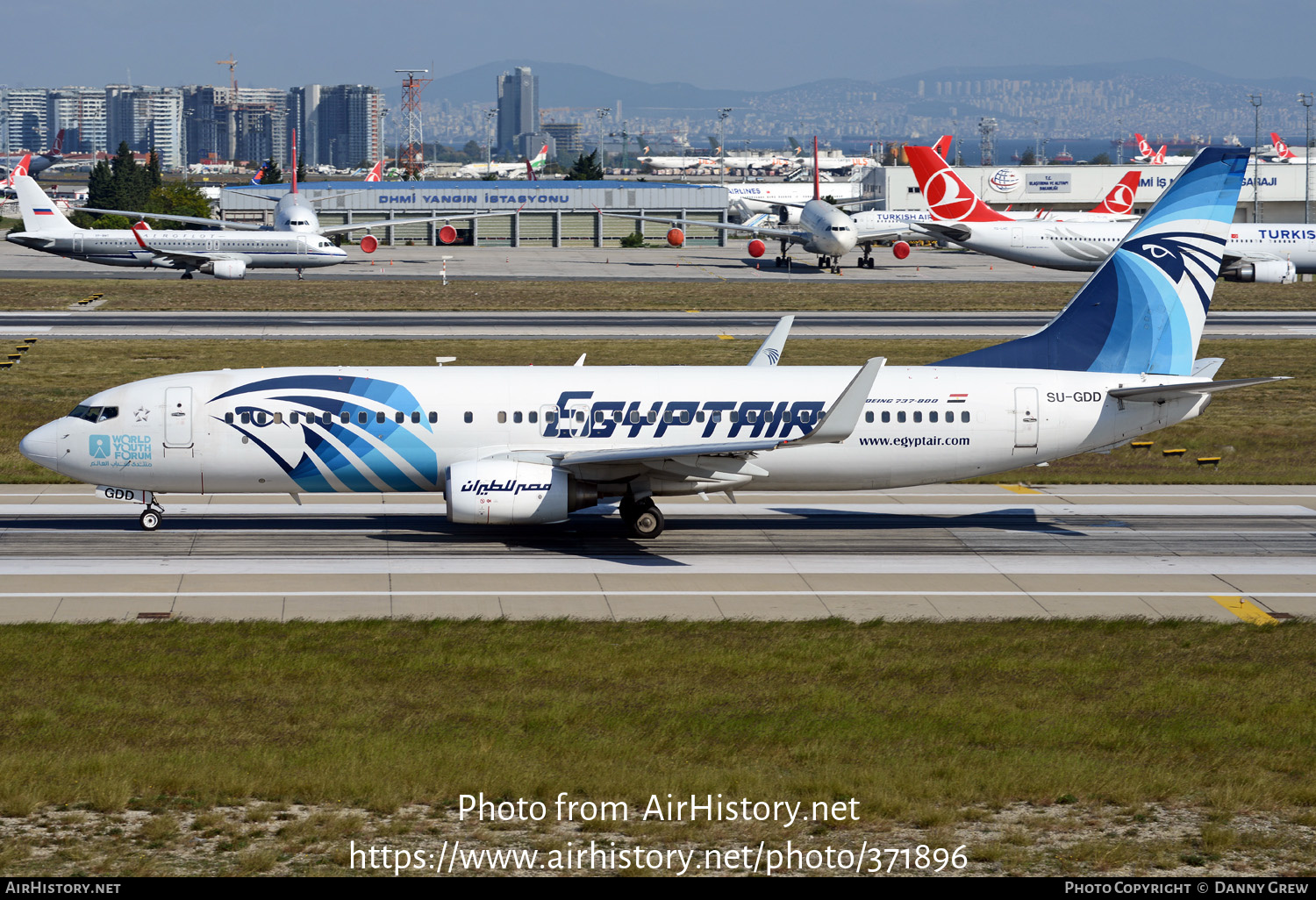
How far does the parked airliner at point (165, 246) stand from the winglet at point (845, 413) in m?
81.0

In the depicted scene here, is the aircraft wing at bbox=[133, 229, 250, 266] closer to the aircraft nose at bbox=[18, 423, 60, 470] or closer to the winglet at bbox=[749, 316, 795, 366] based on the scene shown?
the aircraft nose at bbox=[18, 423, 60, 470]

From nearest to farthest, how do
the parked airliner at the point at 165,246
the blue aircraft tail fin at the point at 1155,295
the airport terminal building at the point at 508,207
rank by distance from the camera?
the blue aircraft tail fin at the point at 1155,295
the parked airliner at the point at 165,246
the airport terminal building at the point at 508,207

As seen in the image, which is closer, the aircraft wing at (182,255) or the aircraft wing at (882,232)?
the aircraft wing at (182,255)

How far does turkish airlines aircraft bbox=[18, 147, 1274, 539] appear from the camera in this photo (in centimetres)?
3144

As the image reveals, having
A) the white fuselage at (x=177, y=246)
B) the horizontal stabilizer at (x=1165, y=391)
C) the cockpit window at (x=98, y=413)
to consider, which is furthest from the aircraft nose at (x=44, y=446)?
the white fuselage at (x=177, y=246)

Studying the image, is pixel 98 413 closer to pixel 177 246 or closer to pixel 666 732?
pixel 666 732

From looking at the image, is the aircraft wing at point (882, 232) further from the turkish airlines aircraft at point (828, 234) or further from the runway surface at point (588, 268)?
the runway surface at point (588, 268)

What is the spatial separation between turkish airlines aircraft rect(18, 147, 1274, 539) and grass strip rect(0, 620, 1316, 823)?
685 cm

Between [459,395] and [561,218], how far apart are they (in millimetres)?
122382

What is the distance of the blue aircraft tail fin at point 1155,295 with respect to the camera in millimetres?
33750

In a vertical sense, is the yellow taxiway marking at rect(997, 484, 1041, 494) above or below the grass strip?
below

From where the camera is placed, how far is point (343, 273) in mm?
110250

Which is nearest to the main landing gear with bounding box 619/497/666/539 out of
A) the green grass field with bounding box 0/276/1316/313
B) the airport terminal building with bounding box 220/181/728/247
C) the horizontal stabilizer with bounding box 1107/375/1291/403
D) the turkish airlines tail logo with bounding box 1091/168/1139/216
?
the horizontal stabilizer with bounding box 1107/375/1291/403

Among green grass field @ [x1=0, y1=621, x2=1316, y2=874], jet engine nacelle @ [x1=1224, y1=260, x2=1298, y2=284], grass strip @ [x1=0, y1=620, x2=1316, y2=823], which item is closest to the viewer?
green grass field @ [x1=0, y1=621, x2=1316, y2=874]
